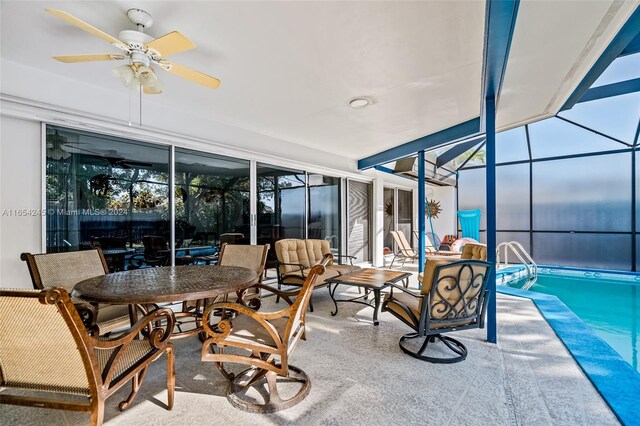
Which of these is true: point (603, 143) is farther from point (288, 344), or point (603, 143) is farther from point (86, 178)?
point (86, 178)

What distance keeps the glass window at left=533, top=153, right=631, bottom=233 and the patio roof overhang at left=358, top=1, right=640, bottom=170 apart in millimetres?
5410

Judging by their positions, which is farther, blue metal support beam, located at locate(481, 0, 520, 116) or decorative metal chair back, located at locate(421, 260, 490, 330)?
decorative metal chair back, located at locate(421, 260, 490, 330)

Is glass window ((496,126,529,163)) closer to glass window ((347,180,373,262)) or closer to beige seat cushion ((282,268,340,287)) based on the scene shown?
glass window ((347,180,373,262))

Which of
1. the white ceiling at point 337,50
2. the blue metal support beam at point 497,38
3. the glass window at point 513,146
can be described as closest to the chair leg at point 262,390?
the white ceiling at point 337,50

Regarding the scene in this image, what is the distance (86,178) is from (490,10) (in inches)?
152

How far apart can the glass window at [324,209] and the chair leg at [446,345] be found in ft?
10.8

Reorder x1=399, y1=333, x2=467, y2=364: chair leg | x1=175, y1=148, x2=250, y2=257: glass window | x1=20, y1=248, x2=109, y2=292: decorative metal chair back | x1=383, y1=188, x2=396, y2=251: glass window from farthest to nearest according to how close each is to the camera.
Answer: x1=383, y1=188, x2=396, y2=251: glass window, x1=175, y1=148, x2=250, y2=257: glass window, x1=399, y1=333, x2=467, y2=364: chair leg, x1=20, y1=248, x2=109, y2=292: decorative metal chair back

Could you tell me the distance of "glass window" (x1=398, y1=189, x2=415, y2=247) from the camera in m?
9.20

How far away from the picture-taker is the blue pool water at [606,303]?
11.2ft

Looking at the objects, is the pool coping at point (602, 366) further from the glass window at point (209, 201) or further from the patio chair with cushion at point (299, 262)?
→ the glass window at point (209, 201)

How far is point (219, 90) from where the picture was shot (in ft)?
10.7

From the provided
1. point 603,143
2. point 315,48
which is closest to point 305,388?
point 315,48

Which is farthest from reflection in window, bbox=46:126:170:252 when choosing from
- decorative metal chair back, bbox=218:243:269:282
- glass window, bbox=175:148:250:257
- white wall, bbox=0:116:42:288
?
decorative metal chair back, bbox=218:243:269:282

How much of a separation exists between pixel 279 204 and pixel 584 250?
787 cm
